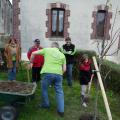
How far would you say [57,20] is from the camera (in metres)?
19.3

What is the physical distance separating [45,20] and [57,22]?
83cm

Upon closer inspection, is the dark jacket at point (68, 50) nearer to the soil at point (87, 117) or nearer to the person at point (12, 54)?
the person at point (12, 54)

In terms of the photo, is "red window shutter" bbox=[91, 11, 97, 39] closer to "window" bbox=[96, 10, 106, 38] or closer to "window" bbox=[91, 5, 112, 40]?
"window" bbox=[91, 5, 112, 40]

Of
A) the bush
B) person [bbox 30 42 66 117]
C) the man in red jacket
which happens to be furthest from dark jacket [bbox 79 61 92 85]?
the bush

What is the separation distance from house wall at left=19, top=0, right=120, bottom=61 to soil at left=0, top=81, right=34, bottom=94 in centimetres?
1023

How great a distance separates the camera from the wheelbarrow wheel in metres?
7.78

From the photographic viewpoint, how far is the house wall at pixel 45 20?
1864 cm

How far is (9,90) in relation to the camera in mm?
8188

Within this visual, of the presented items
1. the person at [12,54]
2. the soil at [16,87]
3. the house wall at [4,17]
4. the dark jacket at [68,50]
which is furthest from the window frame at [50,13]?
the soil at [16,87]

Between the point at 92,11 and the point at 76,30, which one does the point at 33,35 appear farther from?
the point at 92,11

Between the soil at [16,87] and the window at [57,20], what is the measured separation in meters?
10.5

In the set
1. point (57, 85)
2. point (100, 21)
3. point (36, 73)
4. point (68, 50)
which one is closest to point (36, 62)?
point (36, 73)

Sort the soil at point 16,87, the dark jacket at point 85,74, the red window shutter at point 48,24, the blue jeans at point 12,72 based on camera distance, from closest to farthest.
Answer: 1. the soil at point 16,87
2. the dark jacket at point 85,74
3. the blue jeans at point 12,72
4. the red window shutter at point 48,24

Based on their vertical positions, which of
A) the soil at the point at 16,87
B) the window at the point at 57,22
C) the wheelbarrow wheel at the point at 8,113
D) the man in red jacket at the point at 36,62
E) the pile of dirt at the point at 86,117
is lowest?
the pile of dirt at the point at 86,117
